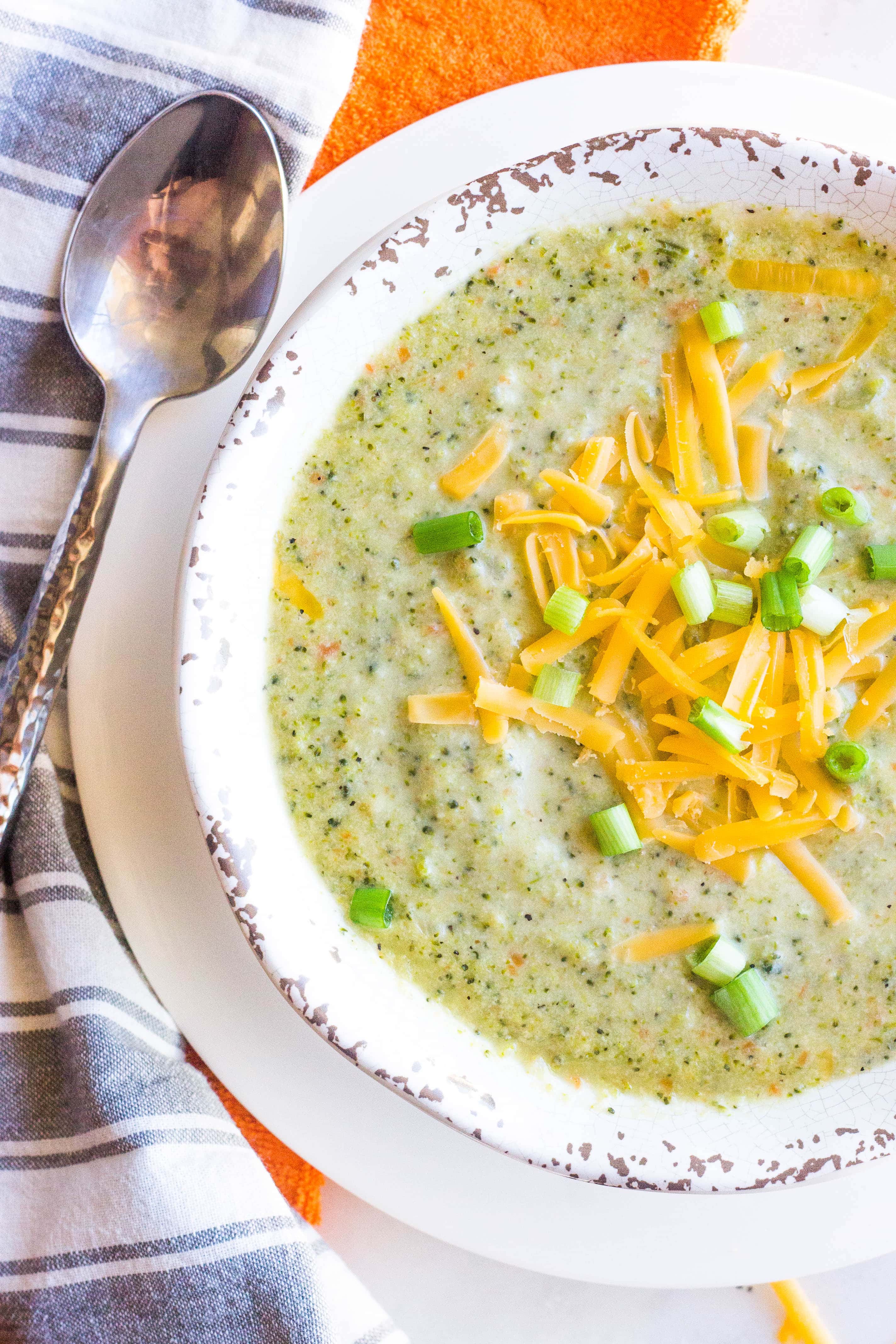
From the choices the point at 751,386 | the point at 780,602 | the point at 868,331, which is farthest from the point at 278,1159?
the point at 868,331

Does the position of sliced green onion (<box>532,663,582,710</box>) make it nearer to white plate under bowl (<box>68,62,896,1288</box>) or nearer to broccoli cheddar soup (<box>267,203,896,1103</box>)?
broccoli cheddar soup (<box>267,203,896,1103</box>)

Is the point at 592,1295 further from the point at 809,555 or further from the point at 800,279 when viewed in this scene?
the point at 800,279

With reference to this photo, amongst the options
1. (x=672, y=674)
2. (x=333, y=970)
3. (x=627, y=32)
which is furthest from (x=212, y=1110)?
(x=627, y=32)

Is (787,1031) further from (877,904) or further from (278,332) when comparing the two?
(278,332)

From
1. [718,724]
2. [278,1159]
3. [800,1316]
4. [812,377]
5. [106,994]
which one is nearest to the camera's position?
[718,724]

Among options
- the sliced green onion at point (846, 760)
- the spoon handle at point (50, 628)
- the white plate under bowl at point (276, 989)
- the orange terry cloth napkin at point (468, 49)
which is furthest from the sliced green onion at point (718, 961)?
the orange terry cloth napkin at point (468, 49)
